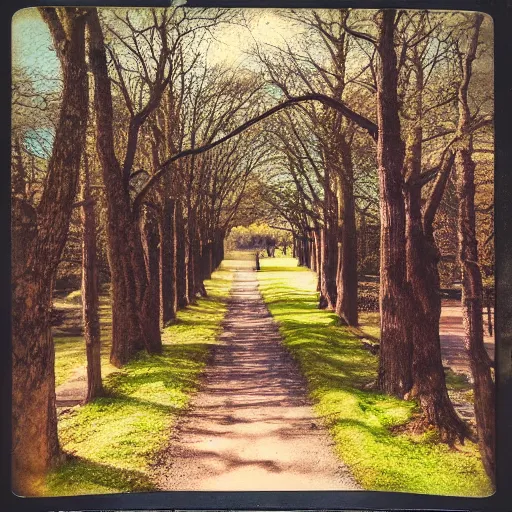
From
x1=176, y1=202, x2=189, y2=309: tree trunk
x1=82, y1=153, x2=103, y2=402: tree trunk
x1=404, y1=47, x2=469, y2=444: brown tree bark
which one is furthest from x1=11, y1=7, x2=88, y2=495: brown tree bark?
x1=404, y1=47, x2=469, y2=444: brown tree bark

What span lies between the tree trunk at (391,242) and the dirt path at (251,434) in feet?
2.73

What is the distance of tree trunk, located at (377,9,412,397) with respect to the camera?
5391 mm

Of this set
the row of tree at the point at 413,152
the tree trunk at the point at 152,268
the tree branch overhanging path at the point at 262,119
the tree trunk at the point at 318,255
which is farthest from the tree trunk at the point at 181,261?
the row of tree at the point at 413,152

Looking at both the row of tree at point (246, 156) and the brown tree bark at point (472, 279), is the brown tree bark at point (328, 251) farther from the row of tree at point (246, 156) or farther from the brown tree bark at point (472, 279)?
the brown tree bark at point (472, 279)

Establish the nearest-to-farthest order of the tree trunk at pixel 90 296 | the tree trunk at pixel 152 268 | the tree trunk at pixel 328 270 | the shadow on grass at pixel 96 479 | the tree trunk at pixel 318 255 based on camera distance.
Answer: the shadow on grass at pixel 96 479
the tree trunk at pixel 90 296
the tree trunk at pixel 328 270
the tree trunk at pixel 152 268
the tree trunk at pixel 318 255

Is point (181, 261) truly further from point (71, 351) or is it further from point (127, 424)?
point (127, 424)

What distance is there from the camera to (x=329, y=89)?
559cm

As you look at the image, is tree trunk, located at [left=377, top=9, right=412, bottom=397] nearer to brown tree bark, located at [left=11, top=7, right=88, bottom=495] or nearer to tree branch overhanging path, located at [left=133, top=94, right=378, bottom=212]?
tree branch overhanging path, located at [left=133, top=94, right=378, bottom=212]

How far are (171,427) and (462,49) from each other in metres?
4.13

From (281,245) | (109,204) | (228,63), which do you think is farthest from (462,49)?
(109,204)

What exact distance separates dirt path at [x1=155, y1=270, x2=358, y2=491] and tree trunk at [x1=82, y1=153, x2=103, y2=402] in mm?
865

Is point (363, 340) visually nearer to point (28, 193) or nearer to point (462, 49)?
point (462, 49)

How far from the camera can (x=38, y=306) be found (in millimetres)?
5086

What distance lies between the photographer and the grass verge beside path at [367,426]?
16.6 feet
